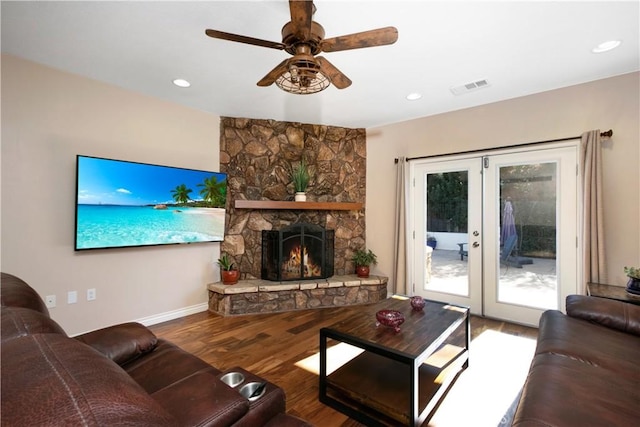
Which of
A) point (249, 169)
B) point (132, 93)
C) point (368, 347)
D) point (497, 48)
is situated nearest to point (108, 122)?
point (132, 93)

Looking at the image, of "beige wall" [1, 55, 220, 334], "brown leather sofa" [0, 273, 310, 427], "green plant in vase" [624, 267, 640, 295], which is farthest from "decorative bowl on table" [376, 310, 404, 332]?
"beige wall" [1, 55, 220, 334]

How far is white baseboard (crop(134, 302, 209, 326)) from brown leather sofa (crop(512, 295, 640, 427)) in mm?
3447

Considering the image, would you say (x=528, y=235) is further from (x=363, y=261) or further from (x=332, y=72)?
(x=332, y=72)

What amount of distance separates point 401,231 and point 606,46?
267 centimetres

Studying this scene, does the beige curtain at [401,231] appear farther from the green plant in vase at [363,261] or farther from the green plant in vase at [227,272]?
the green plant in vase at [227,272]

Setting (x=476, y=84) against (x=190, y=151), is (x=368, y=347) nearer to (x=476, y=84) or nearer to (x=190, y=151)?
(x=476, y=84)

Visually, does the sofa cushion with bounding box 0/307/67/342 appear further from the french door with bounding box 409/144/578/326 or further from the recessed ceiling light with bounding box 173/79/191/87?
the french door with bounding box 409/144/578/326

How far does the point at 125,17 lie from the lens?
2008 mm

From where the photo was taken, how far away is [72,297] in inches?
110

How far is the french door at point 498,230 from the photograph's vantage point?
3.15 meters

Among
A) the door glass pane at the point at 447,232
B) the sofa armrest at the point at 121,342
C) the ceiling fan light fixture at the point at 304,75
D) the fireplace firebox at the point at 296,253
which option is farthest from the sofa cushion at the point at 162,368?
the door glass pane at the point at 447,232

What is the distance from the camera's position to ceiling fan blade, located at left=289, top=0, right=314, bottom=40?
152 cm

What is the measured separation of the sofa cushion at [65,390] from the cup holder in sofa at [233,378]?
631 mm

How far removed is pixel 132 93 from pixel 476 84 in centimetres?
368
